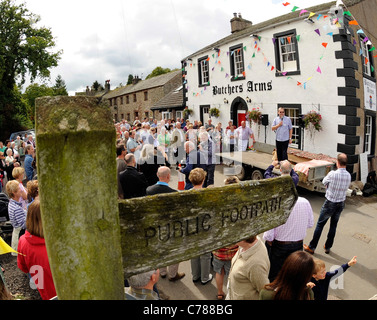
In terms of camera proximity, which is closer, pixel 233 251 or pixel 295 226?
pixel 295 226

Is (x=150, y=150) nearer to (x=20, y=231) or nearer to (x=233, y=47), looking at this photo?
(x=20, y=231)

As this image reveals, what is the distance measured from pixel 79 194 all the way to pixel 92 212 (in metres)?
0.08

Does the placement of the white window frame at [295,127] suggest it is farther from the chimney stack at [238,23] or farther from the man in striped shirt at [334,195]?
the chimney stack at [238,23]

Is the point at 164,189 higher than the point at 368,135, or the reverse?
the point at 368,135

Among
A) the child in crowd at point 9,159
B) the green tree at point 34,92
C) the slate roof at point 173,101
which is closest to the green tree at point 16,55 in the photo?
the green tree at point 34,92

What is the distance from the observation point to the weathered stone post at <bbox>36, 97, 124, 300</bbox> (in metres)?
0.89

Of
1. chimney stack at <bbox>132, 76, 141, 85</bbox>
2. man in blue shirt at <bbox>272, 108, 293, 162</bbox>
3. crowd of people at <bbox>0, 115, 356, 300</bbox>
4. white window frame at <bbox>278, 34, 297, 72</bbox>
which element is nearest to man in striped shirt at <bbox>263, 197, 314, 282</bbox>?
crowd of people at <bbox>0, 115, 356, 300</bbox>

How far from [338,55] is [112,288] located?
1119 centimetres

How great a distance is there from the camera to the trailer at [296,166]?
7340mm

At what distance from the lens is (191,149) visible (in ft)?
20.9

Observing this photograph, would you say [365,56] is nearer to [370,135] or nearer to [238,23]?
[370,135]

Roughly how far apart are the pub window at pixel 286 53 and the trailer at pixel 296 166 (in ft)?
11.7

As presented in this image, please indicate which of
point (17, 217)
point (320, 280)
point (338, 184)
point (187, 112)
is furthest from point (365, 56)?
point (17, 217)

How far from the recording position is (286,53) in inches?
464
